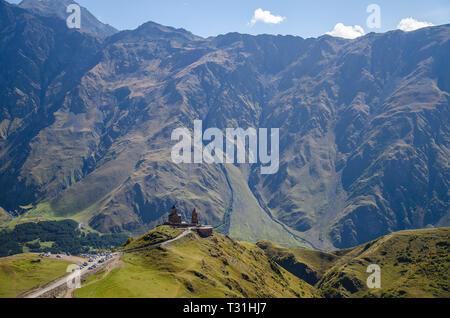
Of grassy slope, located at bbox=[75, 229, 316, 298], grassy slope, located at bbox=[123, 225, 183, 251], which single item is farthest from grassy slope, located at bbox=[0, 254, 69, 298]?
grassy slope, located at bbox=[123, 225, 183, 251]

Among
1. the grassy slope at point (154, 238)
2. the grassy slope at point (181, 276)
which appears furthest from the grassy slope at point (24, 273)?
the grassy slope at point (154, 238)

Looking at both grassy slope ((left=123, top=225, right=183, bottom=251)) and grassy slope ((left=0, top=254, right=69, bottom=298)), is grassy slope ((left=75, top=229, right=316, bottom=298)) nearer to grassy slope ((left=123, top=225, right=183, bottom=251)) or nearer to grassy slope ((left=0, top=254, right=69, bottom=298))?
grassy slope ((left=123, top=225, right=183, bottom=251))

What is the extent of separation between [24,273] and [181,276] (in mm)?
53287

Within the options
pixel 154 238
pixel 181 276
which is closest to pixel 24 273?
pixel 181 276

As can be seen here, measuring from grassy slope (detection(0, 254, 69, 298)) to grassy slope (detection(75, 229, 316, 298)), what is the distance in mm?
17371

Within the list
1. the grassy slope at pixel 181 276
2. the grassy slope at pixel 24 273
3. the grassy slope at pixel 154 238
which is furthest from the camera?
the grassy slope at pixel 154 238

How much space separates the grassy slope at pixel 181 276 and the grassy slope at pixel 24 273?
1737 cm

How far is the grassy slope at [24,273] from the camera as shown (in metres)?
125

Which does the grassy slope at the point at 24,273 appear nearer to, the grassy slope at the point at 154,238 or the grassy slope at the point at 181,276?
the grassy slope at the point at 181,276

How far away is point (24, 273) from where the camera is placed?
137 m

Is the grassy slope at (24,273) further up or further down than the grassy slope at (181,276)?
further up

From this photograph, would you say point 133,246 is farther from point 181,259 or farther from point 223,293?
point 223,293

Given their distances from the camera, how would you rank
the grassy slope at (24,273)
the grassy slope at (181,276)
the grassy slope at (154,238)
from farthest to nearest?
the grassy slope at (154,238) → the grassy slope at (181,276) → the grassy slope at (24,273)
